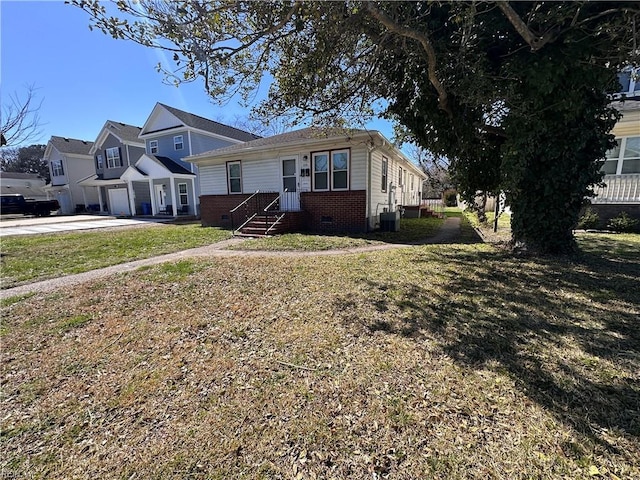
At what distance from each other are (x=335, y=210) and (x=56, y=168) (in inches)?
1261

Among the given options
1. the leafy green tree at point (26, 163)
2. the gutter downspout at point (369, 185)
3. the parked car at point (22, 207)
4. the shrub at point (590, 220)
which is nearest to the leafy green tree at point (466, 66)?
the gutter downspout at point (369, 185)

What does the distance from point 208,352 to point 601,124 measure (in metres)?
8.06

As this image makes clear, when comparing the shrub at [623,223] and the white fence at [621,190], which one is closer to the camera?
the shrub at [623,223]

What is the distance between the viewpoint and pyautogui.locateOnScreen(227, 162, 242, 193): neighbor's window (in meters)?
14.0

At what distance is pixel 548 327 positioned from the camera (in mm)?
3355

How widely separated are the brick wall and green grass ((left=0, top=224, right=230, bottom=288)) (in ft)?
11.3

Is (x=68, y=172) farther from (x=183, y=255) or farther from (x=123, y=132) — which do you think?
(x=183, y=255)

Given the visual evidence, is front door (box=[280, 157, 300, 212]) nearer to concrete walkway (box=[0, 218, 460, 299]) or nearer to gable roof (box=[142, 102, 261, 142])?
concrete walkway (box=[0, 218, 460, 299])

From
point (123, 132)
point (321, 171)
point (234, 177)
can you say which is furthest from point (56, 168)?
point (321, 171)

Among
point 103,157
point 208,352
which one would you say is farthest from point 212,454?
point 103,157

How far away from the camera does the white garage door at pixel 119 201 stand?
24009mm

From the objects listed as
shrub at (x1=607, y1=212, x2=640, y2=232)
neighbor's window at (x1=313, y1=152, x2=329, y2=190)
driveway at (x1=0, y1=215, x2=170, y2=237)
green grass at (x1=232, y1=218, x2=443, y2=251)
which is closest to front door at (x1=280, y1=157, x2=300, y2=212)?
neighbor's window at (x1=313, y1=152, x2=329, y2=190)

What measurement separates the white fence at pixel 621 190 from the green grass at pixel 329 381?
8.22 metres

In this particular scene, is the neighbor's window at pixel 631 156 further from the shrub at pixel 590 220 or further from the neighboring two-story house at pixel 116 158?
the neighboring two-story house at pixel 116 158
